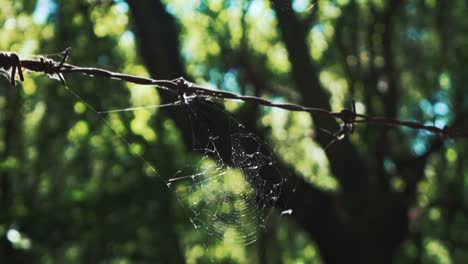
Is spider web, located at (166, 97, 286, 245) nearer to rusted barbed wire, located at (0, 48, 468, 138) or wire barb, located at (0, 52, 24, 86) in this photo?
rusted barbed wire, located at (0, 48, 468, 138)

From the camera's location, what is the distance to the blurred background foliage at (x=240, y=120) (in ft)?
25.5

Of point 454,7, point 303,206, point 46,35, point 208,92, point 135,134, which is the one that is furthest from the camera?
point 454,7

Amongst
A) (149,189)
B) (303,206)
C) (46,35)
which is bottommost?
(303,206)

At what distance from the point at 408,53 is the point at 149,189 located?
5.46 m

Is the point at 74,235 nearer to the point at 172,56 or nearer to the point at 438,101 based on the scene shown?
the point at 172,56

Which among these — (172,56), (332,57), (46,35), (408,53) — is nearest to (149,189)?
(172,56)

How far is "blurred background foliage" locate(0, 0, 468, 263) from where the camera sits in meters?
7.78

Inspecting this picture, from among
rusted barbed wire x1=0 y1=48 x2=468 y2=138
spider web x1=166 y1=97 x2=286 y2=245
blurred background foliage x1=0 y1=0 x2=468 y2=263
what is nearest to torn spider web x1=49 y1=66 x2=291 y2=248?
spider web x1=166 y1=97 x2=286 y2=245

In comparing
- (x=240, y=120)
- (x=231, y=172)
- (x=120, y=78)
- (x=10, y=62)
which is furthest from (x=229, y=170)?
(x=240, y=120)

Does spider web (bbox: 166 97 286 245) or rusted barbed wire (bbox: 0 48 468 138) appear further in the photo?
spider web (bbox: 166 97 286 245)

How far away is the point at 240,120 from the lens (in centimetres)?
771

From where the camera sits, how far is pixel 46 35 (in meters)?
9.26

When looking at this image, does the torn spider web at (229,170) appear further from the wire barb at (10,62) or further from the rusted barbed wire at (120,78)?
the wire barb at (10,62)

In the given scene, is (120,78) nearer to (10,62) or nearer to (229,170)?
(10,62)
